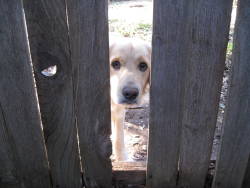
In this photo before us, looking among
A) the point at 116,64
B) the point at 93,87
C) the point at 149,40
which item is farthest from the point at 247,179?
the point at 149,40

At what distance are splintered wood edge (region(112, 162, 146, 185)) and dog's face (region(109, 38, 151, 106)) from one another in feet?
2.28

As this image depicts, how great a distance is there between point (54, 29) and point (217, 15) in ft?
2.88

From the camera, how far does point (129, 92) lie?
281 cm

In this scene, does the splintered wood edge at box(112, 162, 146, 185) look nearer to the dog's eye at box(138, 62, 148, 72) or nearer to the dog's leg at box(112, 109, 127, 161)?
the dog's leg at box(112, 109, 127, 161)

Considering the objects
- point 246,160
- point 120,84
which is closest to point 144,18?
point 120,84

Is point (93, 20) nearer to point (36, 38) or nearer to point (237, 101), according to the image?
point (36, 38)

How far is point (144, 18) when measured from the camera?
8.52 meters

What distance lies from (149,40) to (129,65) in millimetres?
2524

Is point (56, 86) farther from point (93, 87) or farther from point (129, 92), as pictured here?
point (129, 92)

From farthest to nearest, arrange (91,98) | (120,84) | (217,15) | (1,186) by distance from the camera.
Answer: (120,84)
(1,186)
(91,98)
(217,15)

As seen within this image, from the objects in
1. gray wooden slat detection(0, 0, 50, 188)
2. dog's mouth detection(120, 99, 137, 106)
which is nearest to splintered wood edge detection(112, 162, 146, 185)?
gray wooden slat detection(0, 0, 50, 188)

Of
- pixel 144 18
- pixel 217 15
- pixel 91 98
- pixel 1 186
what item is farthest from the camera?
pixel 144 18

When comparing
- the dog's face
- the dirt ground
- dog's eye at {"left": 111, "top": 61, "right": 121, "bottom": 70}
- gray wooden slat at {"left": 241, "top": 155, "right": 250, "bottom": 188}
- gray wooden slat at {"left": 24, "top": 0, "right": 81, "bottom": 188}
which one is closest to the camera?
gray wooden slat at {"left": 24, "top": 0, "right": 81, "bottom": 188}

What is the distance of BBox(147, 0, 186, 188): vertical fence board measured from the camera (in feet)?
5.41
